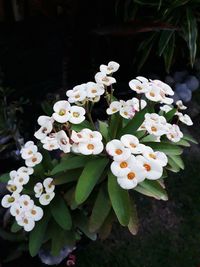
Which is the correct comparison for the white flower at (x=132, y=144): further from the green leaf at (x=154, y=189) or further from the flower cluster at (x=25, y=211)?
the flower cluster at (x=25, y=211)

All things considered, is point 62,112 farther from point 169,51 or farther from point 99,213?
point 169,51

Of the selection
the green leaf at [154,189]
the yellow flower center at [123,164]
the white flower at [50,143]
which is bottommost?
the green leaf at [154,189]

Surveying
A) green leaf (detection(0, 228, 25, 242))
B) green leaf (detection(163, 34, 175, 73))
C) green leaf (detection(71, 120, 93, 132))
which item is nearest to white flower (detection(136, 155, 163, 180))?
green leaf (detection(71, 120, 93, 132))

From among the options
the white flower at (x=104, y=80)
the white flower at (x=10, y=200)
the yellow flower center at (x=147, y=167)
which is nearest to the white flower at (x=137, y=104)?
the white flower at (x=104, y=80)

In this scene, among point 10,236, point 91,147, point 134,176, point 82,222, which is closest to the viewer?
point 134,176

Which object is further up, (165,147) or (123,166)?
(123,166)

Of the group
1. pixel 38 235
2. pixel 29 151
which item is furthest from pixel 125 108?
pixel 38 235

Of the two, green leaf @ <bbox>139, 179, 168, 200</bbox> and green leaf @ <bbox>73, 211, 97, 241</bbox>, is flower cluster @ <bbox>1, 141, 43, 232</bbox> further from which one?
green leaf @ <bbox>139, 179, 168, 200</bbox>

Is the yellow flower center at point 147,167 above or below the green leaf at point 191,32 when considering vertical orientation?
above
